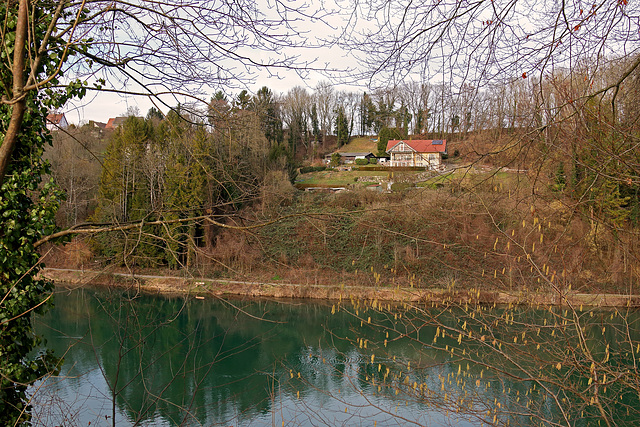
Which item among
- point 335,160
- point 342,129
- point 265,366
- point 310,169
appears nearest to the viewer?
point 265,366

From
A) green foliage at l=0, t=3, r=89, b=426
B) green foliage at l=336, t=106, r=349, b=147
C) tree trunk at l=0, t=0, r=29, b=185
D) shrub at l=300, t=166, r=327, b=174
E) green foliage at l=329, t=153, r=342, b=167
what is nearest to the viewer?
tree trunk at l=0, t=0, r=29, b=185

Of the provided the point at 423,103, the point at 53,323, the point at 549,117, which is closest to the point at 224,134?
the point at 423,103

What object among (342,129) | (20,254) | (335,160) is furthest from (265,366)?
(342,129)

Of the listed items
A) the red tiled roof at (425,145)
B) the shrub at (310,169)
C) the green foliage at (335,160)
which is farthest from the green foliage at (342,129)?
the red tiled roof at (425,145)

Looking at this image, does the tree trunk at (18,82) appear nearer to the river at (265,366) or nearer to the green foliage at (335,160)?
the river at (265,366)

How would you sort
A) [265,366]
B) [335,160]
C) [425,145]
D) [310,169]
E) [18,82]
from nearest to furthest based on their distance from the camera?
1. [18,82]
2. [425,145]
3. [265,366]
4. [310,169]
5. [335,160]

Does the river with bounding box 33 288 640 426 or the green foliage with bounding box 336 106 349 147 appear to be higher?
the green foliage with bounding box 336 106 349 147

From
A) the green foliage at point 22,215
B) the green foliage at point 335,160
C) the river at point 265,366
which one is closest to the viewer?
the green foliage at point 22,215

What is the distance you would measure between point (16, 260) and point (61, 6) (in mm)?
1426

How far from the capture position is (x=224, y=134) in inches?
114

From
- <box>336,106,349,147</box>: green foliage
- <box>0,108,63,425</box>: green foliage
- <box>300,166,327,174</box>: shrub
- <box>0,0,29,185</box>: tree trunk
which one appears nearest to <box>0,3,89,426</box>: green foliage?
<box>0,108,63,425</box>: green foliage

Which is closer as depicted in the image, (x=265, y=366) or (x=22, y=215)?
(x=22, y=215)

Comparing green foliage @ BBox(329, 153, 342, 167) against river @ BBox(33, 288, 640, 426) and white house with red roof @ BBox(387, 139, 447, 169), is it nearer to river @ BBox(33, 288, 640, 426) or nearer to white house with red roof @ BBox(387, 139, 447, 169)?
river @ BBox(33, 288, 640, 426)

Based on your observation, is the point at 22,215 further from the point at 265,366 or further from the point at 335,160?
the point at 335,160
